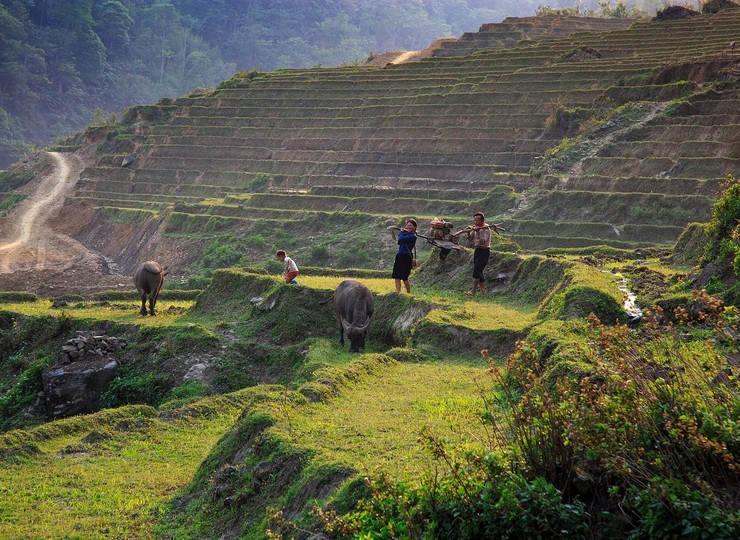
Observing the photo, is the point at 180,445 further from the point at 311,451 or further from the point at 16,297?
the point at 16,297

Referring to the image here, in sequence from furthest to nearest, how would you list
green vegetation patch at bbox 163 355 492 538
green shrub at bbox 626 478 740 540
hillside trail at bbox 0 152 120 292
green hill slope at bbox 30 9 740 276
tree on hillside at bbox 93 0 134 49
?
tree on hillside at bbox 93 0 134 49 < hillside trail at bbox 0 152 120 292 < green hill slope at bbox 30 9 740 276 < green vegetation patch at bbox 163 355 492 538 < green shrub at bbox 626 478 740 540

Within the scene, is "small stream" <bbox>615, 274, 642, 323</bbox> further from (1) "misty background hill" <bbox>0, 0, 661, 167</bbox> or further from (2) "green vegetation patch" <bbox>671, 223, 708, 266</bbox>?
(1) "misty background hill" <bbox>0, 0, 661, 167</bbox>

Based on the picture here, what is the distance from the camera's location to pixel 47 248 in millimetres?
48344

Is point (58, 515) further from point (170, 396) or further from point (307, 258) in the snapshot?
point (307, 258)

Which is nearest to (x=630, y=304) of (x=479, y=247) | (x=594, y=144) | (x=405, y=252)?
(x=479, y=247)

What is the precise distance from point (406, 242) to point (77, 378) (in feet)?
22.4

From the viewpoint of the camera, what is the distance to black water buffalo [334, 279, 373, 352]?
17953 millimetres

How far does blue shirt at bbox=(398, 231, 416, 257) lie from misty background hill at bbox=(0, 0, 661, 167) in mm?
76754

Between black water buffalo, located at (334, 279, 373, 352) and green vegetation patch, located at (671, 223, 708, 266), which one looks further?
green vegetation patch, located at (671, 223, 708, 266)

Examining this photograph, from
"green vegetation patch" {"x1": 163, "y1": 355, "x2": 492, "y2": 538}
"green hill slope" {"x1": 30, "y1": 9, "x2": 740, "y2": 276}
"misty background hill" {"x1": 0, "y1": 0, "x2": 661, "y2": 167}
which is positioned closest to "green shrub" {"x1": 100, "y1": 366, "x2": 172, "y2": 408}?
"green vegetation patch" {"x1": 163, "y1": 355, "x2": 492, "y2": 538}

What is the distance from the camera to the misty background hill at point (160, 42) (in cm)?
10569

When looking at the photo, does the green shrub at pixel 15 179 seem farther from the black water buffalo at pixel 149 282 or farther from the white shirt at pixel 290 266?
the white shirt at pixel 290 266

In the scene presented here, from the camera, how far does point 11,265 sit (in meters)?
44.4

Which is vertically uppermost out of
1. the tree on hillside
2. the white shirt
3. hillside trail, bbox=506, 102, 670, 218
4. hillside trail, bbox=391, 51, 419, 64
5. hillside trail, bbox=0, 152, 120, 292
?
the tree on hillside
